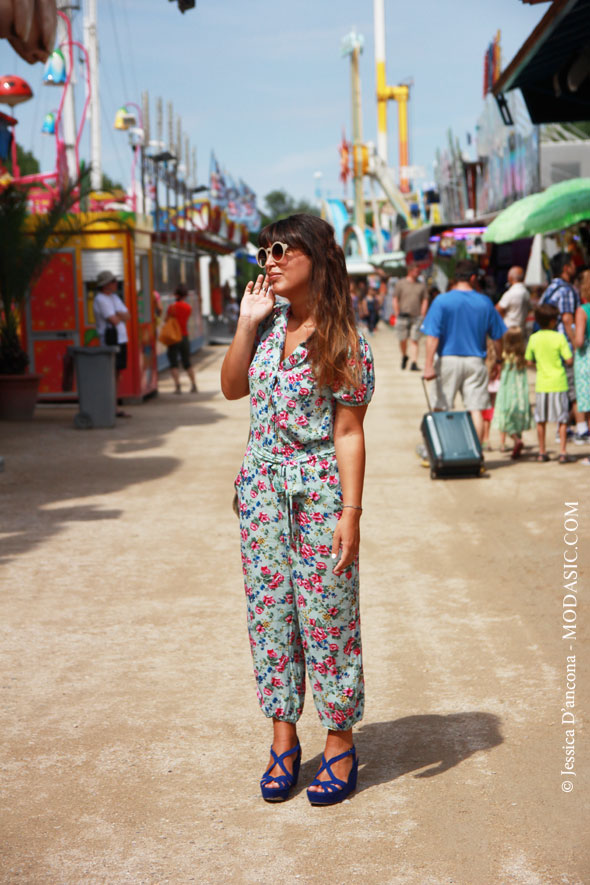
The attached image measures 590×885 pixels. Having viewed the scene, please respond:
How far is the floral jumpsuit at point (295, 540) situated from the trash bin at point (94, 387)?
408 inches

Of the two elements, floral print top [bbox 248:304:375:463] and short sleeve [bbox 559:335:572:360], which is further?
short sleeve [bbox 559:335:572:360]

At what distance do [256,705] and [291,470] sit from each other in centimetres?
138

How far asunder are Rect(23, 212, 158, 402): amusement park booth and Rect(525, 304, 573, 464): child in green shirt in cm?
793

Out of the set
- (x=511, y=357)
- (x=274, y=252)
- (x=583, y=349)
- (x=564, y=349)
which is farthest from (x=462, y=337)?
(x=274, y=252)

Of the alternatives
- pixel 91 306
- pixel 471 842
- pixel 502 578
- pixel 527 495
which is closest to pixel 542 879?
pixel 471 842

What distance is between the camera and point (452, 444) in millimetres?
9281

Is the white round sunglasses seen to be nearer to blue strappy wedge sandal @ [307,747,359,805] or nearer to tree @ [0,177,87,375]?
blue strappy wedge sandal @ [307,747,359,805]

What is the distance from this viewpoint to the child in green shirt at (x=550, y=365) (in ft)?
31.2

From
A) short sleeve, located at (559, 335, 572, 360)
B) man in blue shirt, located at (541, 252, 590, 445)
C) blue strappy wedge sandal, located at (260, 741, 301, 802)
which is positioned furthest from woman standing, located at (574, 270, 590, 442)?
blue strappy wedge sandal, located at (260, 741, 301, 802)

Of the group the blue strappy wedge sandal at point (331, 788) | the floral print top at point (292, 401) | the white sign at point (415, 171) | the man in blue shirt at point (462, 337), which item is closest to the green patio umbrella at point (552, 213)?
the man in blue shirt at point (462, 337)

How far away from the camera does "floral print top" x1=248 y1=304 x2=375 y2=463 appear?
10.8 feet

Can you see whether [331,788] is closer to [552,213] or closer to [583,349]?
[583,349]

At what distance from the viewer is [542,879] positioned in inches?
114

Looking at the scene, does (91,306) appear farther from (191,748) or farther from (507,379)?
(191,748)
